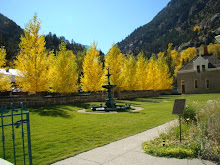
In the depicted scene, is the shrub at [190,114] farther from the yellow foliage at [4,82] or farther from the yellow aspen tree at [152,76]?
the yellow aspen tree at [152,76]

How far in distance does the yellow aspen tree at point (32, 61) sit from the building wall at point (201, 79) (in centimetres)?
3515

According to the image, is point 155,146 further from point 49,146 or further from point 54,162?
point 49,146

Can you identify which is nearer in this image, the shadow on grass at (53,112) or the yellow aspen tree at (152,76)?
the shadow on grass at (53,112)

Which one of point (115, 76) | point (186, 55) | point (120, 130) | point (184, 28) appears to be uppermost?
point (184, 28)

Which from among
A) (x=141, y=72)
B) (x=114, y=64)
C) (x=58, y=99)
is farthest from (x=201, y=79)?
(x=58, y=99)

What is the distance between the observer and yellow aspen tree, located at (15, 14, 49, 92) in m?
18.5

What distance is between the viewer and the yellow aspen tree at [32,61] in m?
18.5

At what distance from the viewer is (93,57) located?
88.6 feet

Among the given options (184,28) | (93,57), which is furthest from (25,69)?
(184,28)

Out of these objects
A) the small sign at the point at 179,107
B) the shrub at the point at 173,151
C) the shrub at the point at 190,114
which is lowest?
the shrub at the point at 173,151

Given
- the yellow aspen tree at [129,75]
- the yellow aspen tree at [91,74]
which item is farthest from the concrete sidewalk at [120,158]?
the yellow aspen tree at [129,75]

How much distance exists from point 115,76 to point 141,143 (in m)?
22.4

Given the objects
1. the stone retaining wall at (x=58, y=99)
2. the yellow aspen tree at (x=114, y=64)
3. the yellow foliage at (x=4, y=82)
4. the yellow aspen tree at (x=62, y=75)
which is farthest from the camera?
the yellow aspen tree at (x=114, y=64)

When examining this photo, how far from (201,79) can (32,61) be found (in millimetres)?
36952
